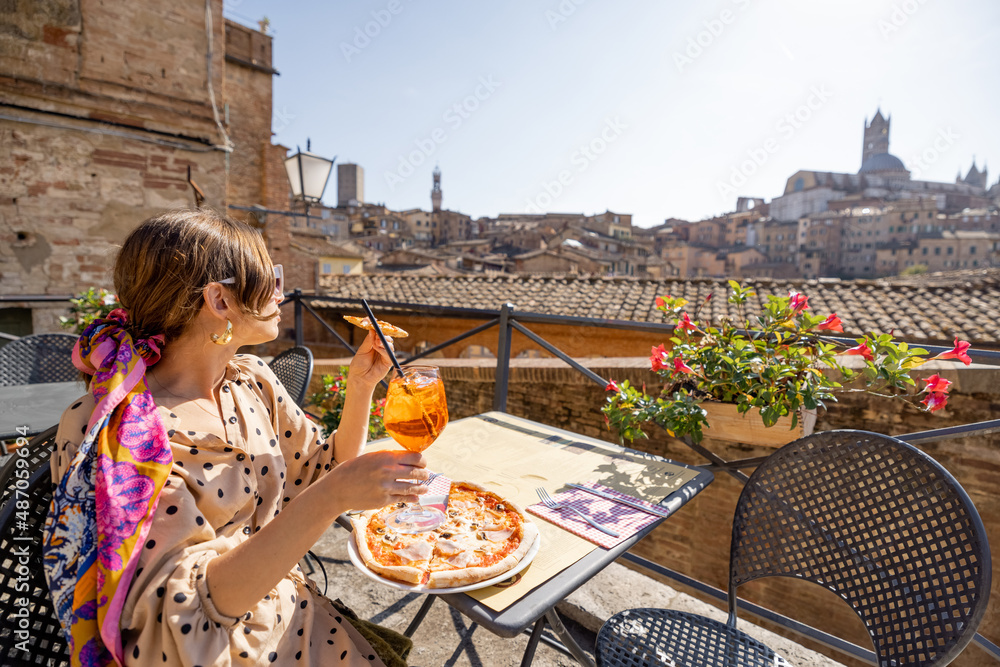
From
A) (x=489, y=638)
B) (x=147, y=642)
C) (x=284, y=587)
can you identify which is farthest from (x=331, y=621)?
(x=489, y=638)

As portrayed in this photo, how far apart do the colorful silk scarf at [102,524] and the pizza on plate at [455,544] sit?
0.41 metres

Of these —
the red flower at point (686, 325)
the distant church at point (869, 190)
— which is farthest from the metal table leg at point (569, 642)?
the distant church at point (869, 190)

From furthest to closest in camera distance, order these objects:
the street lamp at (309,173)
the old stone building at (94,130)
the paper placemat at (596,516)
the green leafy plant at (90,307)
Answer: the street lamp at (309,173) → the old stone building at (94,130) → the green leafy plant at (90,307) → the paper placemat at (596,516)

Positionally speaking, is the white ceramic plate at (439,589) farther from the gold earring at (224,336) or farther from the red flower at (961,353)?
the red flower at (961,353)

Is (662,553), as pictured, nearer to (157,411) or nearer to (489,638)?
(489,638)

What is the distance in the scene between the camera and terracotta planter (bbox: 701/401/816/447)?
185cm

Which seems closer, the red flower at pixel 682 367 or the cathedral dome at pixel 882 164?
the red flower at pixel 682 367

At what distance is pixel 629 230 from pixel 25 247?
5309 centimetres

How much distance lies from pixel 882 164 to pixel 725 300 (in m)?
84.3

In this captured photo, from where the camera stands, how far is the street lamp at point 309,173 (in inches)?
262

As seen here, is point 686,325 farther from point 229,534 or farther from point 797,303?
point 229,534

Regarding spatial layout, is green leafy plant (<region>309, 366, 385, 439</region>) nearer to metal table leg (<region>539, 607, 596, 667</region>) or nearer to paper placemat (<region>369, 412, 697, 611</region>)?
paper placemat (<region>369, 412, 697, 611</region>)

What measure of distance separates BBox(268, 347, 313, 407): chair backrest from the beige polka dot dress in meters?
1.05

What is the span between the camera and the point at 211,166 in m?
6.82
